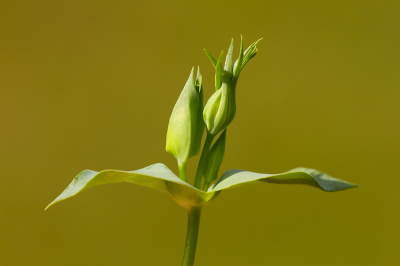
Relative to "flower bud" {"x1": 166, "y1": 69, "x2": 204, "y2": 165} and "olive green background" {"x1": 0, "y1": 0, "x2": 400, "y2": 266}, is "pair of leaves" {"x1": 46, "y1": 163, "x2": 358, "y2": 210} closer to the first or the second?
"flower bud" {"x1": 166, "y1": 69, "x2": 204, "y2": 165}

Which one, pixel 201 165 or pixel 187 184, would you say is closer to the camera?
pixel 187 184

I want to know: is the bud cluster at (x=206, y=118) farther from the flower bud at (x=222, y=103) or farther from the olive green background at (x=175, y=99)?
the olive green background at (x=175, y=99)

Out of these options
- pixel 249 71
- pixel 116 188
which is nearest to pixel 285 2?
pixel 249 71

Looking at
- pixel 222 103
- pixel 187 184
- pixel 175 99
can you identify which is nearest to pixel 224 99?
pixel 222 103

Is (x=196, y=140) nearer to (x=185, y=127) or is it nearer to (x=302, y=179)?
(x=185, y=127)

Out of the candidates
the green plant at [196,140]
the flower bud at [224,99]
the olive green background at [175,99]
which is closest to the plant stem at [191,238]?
the green plant at [196,140]

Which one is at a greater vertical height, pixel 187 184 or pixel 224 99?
pixel 224 99

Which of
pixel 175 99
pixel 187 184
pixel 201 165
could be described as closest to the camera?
pixel 187 184
